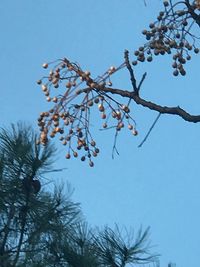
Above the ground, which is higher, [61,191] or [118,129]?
[61,191]

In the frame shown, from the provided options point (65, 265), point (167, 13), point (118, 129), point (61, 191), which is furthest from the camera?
point (61, 191)

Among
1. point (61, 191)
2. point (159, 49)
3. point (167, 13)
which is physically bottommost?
point (159, 49)

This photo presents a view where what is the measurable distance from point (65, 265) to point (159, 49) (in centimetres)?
167

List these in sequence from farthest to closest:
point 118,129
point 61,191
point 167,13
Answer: point 61,191 → point 167,13 → point 118,129

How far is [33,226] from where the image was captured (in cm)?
356

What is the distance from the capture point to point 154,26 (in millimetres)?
2156

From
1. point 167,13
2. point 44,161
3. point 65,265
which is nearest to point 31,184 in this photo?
point 44,161

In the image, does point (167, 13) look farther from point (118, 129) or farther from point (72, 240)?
point (72, 240)

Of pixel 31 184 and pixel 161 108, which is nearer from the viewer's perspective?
pixel 161 108

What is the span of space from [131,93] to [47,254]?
1622 mm

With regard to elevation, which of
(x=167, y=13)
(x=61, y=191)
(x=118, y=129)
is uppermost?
(x=61, y=191)

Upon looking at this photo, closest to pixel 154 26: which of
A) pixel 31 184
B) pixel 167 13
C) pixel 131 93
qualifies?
pixel 167 13

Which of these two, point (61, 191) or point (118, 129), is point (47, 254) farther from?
point (118, 129)

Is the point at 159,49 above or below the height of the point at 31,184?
below
